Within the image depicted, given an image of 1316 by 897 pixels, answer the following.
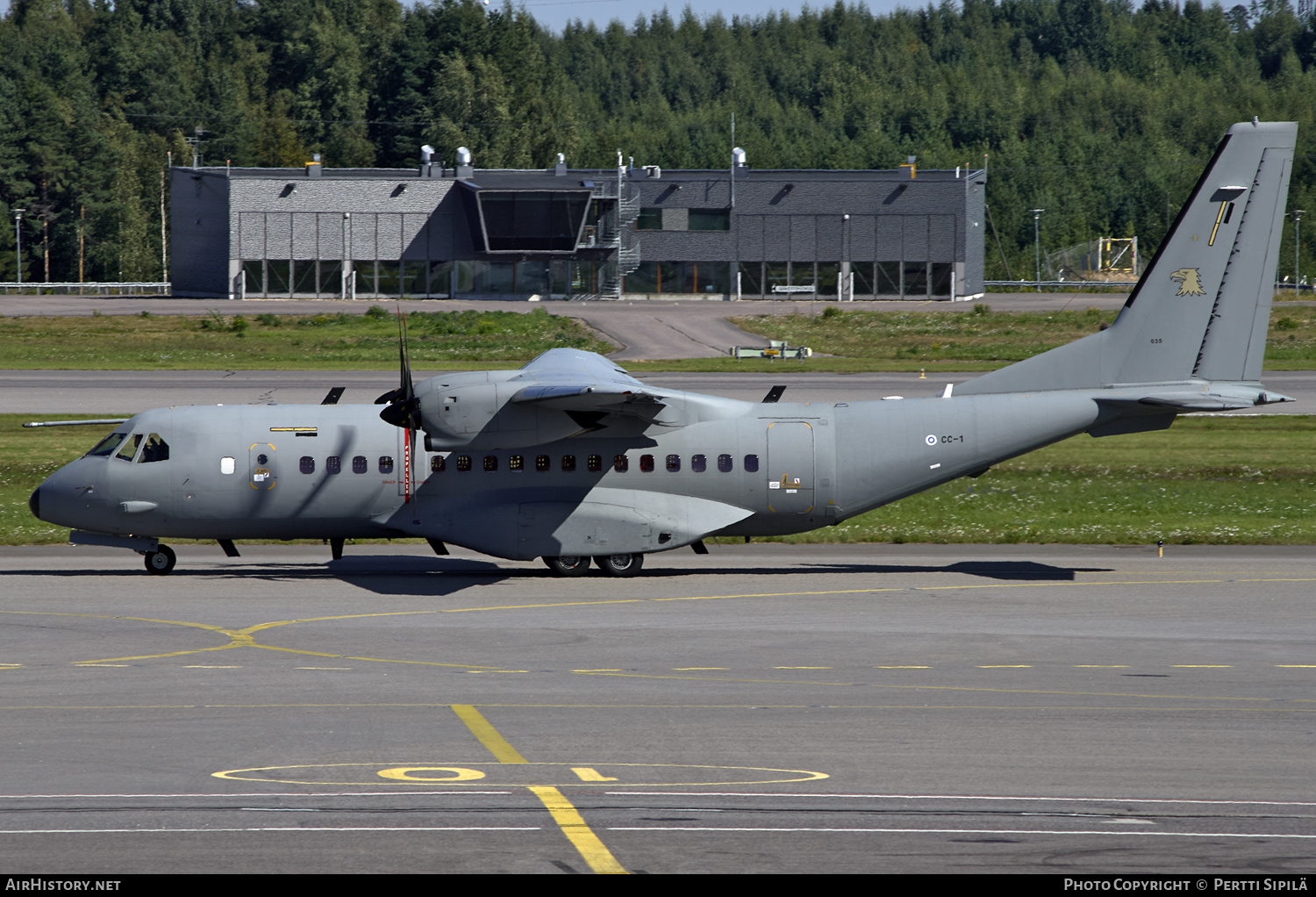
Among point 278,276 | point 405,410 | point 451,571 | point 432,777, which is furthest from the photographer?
point 278,276

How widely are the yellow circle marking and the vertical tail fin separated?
1618cm

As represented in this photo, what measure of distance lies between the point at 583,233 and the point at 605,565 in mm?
80676

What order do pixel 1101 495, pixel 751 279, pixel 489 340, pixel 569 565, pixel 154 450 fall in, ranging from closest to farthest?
pixel 154 450 → pixel 569 565 → pixel 1101 495 → pixel 489 340 → pixel 751 279

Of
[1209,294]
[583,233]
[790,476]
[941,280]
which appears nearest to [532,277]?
[583,233]

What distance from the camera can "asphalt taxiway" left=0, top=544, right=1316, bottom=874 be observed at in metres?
11.0

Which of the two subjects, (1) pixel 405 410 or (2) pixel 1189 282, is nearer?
(1) pixel 405 410

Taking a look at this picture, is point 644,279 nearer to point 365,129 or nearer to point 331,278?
point 331,278

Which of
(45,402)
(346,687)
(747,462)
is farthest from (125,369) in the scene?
(346,687)

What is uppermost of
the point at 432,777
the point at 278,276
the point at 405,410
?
the point at 278,276

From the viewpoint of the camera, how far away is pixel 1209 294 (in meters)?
25.3

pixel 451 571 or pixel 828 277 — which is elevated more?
pixel 828 277

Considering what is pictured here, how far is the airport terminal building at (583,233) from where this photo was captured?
103625mm

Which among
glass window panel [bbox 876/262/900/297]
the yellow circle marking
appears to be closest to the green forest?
glass window panel [bbox 876/262/900/297]

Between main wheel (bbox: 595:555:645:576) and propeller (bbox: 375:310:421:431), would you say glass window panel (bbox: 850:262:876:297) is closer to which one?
main wheel (bbox: 595:555:645:576)
